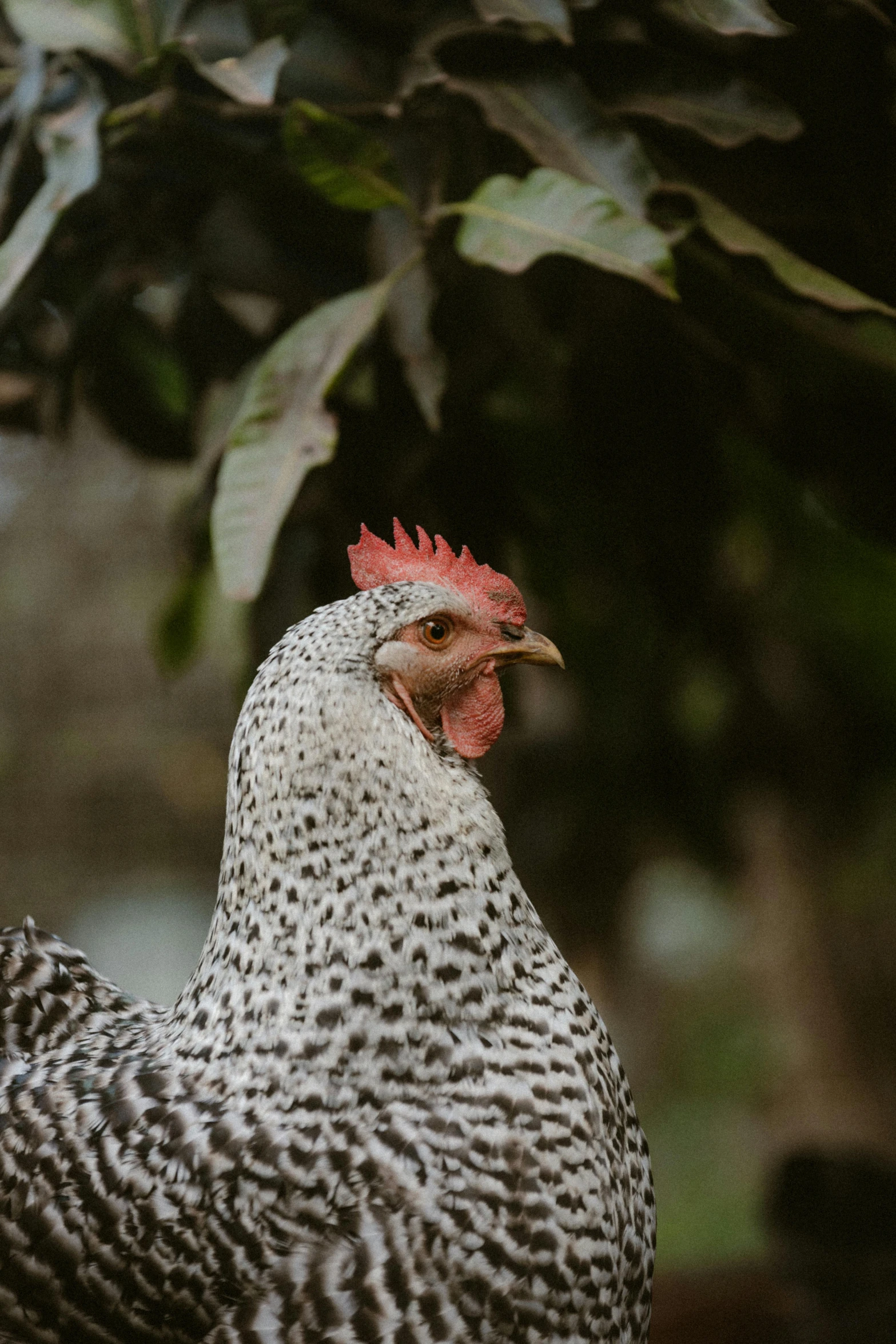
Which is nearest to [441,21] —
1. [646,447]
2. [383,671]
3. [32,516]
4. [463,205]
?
[463,205]

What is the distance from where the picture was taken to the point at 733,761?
10.0 feet

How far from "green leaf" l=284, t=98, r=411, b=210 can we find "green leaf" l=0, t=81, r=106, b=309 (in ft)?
0.96

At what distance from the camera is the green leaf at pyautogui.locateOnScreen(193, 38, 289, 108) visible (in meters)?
1.56

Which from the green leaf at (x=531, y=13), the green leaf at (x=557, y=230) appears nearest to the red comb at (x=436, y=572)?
the green leaf at (x=557, y=230)

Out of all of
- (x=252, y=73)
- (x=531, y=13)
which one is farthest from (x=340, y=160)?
(x=531, y=13)

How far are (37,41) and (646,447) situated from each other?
44.4 inches

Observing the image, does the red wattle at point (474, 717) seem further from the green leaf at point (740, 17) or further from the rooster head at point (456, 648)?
the green leaf at point (740, 17)

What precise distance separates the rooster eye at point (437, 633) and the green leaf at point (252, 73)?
2.26ft

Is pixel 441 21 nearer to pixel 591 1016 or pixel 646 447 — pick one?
pixel 646 447

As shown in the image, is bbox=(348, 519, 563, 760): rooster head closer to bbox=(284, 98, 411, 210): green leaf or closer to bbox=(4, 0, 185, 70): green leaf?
bbox=(284, 98, 411, 210): green leaf

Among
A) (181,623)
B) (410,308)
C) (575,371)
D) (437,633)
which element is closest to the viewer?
(437,633)

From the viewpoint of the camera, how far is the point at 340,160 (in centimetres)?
161

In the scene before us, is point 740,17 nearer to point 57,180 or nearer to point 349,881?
point 57,180

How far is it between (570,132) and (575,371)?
538 mm
